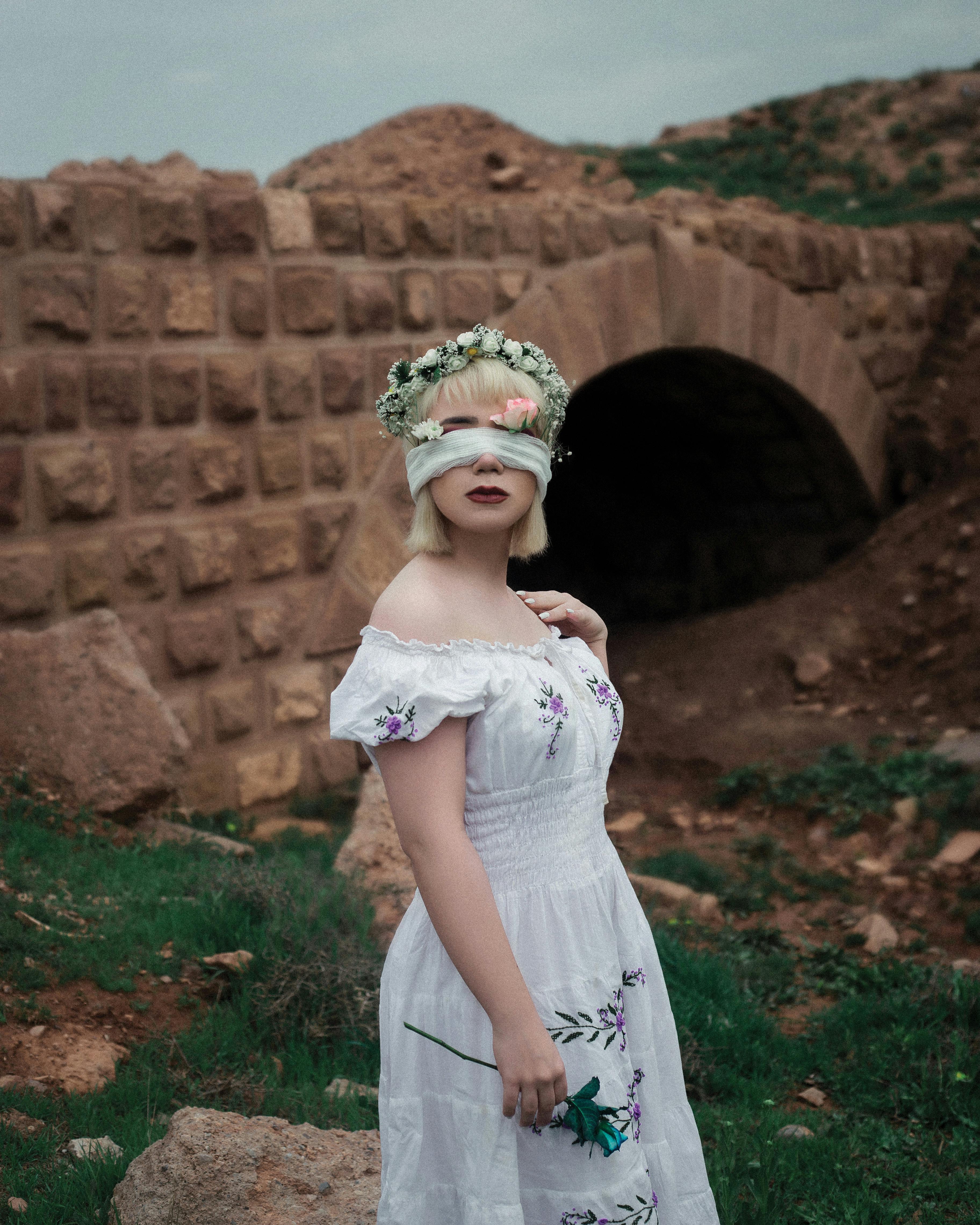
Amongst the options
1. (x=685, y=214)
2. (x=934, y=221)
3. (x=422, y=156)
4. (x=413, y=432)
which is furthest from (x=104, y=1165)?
(x=422, y=156)

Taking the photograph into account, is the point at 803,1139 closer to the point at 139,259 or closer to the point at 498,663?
the point at 498,663

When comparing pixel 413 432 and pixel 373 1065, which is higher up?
pixel 413 432

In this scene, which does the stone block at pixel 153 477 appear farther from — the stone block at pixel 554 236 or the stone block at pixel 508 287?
the stone block at pixel 554 236

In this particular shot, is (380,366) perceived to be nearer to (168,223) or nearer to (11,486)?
(168,223)

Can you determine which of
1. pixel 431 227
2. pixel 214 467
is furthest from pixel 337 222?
pixel 214 467

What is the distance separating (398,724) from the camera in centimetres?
156

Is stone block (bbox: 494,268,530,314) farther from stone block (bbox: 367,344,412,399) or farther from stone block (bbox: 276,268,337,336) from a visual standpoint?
stone block (bbox: 276,268,337,336)

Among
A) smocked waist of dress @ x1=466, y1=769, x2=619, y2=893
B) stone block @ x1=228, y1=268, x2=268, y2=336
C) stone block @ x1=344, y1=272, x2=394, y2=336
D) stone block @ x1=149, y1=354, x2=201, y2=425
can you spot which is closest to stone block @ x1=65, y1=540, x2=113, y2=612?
stone block @ x1=149, y1=354, x2=201, y2=425

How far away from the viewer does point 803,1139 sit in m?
2.80

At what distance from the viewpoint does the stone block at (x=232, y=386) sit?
15.4 feet

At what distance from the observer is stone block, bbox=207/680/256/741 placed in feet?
15.8

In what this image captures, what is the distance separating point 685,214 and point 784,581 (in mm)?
3177

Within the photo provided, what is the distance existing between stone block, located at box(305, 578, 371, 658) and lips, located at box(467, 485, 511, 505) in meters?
3.40

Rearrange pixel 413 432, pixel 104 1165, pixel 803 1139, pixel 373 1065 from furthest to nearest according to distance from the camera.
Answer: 1. pixel 373 1065
2. pixel 803 1139
3. pixel 104 1165
4. pixel 413 432
